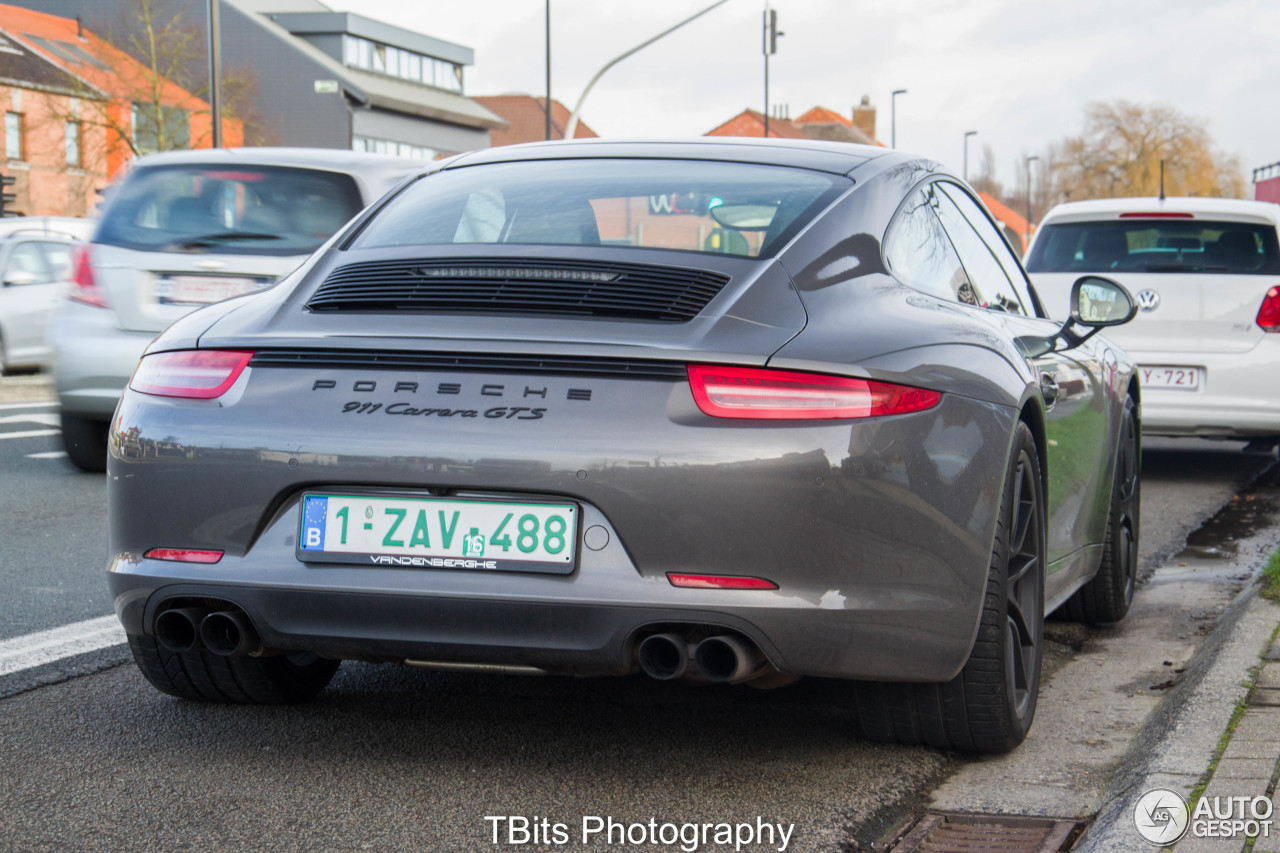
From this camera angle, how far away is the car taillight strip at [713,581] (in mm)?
2998

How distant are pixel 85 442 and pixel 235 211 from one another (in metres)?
1.75

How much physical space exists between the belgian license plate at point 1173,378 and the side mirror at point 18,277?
12.3m

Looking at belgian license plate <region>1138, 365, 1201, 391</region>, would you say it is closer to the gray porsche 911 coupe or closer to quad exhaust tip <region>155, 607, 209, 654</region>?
the gray porsche 911 coupe

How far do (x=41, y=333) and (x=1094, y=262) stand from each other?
39.6ft

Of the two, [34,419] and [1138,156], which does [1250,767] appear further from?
[1138,156]

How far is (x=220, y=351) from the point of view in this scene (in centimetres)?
332

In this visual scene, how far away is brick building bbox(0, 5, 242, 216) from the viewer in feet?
158

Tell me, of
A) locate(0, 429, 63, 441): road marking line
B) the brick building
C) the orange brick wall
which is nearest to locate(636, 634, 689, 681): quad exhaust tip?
locate(0, 429, 63, 441): road marking line

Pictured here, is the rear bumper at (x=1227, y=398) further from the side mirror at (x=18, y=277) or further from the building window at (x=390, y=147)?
the building window at (x=390, y=147)

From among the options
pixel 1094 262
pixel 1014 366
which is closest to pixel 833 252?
pixel 1014 366

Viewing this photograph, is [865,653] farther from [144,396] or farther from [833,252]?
[144,396]

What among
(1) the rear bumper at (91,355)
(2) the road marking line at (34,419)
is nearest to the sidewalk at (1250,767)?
(1) the rear bumper at (91,355)

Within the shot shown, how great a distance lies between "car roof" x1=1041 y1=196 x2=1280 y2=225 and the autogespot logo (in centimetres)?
684

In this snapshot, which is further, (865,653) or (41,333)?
(41,333)
